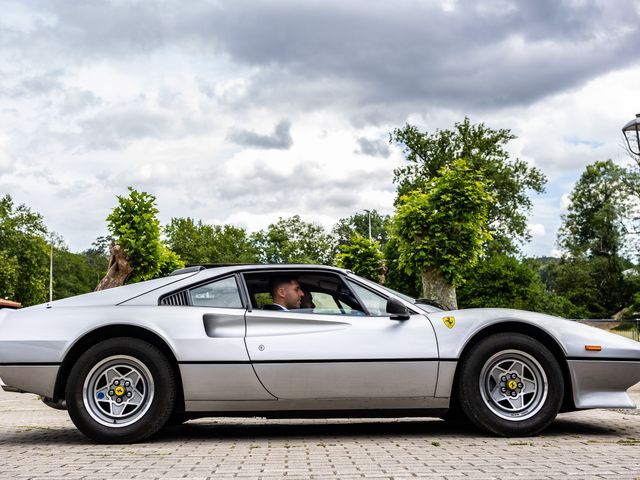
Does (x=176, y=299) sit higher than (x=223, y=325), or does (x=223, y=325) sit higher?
(x=176, y=299)

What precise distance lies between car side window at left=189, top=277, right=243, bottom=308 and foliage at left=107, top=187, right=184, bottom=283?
14728 mm

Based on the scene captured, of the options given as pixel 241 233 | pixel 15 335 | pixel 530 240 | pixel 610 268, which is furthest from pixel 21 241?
pixel 15 335

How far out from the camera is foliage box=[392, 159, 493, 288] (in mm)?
21859

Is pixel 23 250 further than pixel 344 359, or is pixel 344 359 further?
pixel 23 250

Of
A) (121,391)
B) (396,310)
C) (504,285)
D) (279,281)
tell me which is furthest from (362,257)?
(121,391)

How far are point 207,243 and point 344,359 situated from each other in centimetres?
7921

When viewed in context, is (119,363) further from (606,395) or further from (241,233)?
(241,233)

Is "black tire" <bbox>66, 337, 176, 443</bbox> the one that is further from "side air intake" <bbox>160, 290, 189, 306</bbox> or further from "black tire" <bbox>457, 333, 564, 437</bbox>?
"black tire" <bbox>457, 333, 564, 437</bbox>

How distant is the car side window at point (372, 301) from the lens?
20.8 feet

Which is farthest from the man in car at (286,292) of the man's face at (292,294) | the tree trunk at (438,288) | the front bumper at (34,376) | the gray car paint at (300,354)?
the tree trunk at (438,288)

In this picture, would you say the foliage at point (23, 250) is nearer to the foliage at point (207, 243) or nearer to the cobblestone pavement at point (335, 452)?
the foliage at point (207, 243)

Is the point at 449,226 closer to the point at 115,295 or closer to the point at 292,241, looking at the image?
the point at 115,295

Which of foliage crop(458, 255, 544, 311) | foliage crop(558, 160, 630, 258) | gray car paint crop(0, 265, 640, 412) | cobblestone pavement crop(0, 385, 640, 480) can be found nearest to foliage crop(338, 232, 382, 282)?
foliage crop(458, 255, 544, 311)

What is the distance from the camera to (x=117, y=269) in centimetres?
2141
